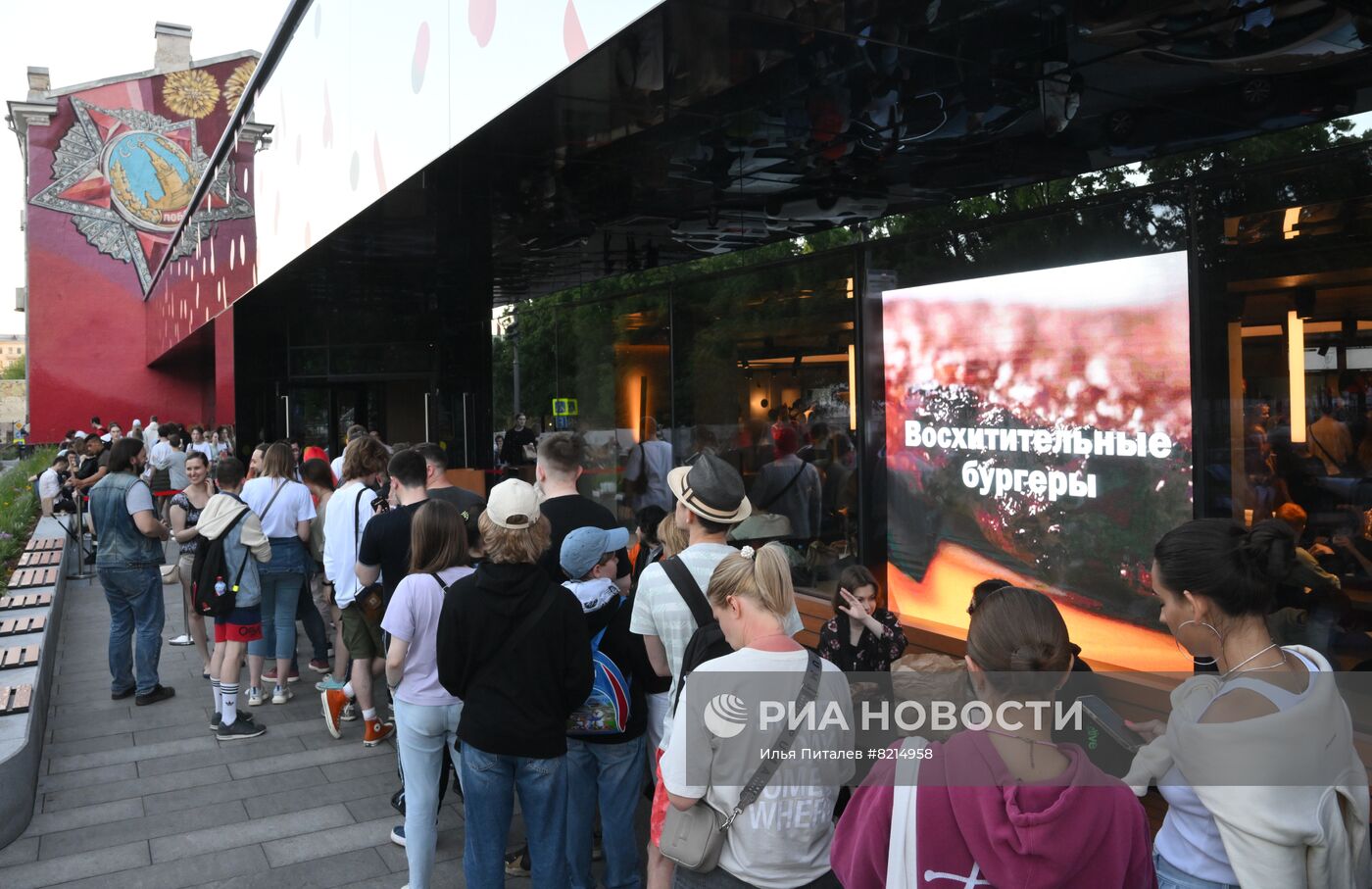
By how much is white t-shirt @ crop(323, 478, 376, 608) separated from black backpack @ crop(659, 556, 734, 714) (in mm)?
3191

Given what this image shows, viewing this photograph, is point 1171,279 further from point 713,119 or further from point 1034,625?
point 1034,625

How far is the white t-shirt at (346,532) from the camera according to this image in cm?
614

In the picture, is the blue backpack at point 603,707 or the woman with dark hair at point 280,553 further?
the woman with dark hair at point 280,553

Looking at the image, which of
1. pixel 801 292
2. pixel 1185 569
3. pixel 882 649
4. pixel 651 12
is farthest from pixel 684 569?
pixel 801 292

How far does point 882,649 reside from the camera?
4.35 m

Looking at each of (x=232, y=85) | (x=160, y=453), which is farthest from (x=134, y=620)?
(x=232, y=85)

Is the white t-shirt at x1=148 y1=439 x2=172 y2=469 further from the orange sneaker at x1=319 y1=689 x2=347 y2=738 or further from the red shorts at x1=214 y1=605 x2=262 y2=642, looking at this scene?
the orange sneaker at x1=319 y1=689 x2=347 y2=738

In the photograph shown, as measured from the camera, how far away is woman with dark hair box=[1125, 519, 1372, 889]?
2.17 meters

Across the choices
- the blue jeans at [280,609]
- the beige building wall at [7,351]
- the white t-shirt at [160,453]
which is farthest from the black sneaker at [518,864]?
the beige building wall at [7,351]

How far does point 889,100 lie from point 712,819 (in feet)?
14.4

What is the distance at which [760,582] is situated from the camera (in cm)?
272

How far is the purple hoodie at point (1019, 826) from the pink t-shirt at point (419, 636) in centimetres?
266

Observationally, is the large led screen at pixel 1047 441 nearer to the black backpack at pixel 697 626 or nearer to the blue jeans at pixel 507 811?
the black backpack at pixel 697 626

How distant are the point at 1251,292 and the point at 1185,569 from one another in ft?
12.7
